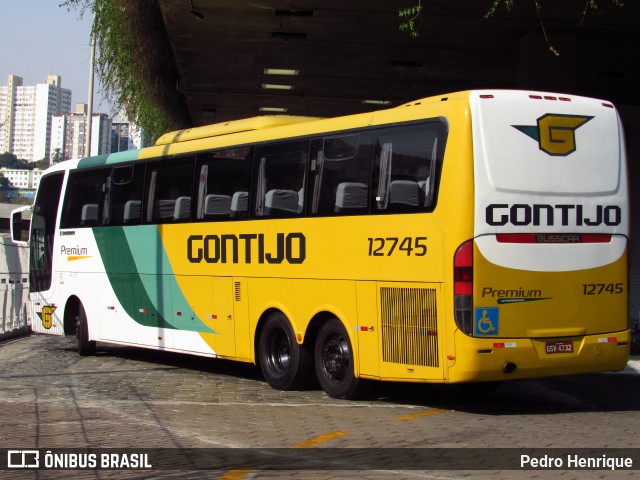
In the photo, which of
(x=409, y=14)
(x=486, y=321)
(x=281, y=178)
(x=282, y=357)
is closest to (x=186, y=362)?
(x=282, y=357)

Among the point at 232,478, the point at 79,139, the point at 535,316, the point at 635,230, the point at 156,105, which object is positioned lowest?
the point at 232,478

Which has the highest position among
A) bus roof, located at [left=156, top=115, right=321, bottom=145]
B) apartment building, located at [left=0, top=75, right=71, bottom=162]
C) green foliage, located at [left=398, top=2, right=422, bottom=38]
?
apartment building, located at [left=0, top=75, right=71, bottom=162]

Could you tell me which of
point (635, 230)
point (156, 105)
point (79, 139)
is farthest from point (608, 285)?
point (79, 139)

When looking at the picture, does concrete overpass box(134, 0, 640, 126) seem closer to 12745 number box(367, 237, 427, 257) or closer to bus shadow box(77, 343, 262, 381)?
12745 number box(367, 237, 427, 257)

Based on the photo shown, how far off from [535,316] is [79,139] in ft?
465

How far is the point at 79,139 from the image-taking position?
147 meters

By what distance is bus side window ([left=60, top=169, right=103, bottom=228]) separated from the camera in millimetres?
17984

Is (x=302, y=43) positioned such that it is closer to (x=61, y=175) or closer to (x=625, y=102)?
(x=61, y=175)

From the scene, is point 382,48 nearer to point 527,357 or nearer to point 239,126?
point 239,126

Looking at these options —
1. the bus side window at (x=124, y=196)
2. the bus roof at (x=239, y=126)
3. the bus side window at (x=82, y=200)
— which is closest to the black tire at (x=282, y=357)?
the bus roof at (x=239, y=126)

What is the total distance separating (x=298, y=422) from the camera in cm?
1049

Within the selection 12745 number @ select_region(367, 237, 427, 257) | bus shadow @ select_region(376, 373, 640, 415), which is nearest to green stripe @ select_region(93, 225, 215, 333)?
bus shadow @ select_region(376, 373, 640, 415)

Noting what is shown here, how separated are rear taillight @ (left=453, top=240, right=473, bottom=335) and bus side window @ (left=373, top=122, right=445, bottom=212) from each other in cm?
69

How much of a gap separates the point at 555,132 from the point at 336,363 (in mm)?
3872
